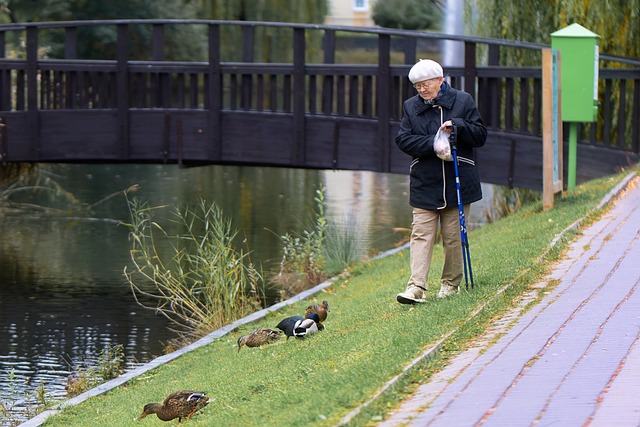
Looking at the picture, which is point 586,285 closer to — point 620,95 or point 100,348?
point 100,348

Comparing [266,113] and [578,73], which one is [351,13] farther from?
[578,73]

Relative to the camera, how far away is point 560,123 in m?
15.4

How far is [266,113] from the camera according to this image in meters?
19.2

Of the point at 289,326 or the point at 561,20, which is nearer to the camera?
the point at 289,326

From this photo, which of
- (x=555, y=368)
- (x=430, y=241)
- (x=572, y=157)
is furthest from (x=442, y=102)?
(x=572, y=157)

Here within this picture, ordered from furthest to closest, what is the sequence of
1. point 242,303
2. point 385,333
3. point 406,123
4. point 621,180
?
point 621,180, point 242,303, point 406,123, point 385,333

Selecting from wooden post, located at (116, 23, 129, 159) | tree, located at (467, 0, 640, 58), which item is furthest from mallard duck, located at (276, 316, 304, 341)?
wooden post, located at (116, 23, 129, 159)

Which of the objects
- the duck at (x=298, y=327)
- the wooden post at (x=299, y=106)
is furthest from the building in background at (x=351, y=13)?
the duck at (x=298, y=327)

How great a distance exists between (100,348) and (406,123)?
609 centimetres

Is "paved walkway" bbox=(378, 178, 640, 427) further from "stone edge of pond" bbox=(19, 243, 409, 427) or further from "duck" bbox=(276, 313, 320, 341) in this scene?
"stone edge of pond" bbox=(19, 243, 409, 427)

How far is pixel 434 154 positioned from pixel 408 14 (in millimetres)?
55704

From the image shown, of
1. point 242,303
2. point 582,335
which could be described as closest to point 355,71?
point 242,303

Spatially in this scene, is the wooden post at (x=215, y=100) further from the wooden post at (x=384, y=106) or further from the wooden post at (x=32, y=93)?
the wooden post at (x=32, y=93)

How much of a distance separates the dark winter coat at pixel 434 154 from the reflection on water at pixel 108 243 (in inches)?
168
